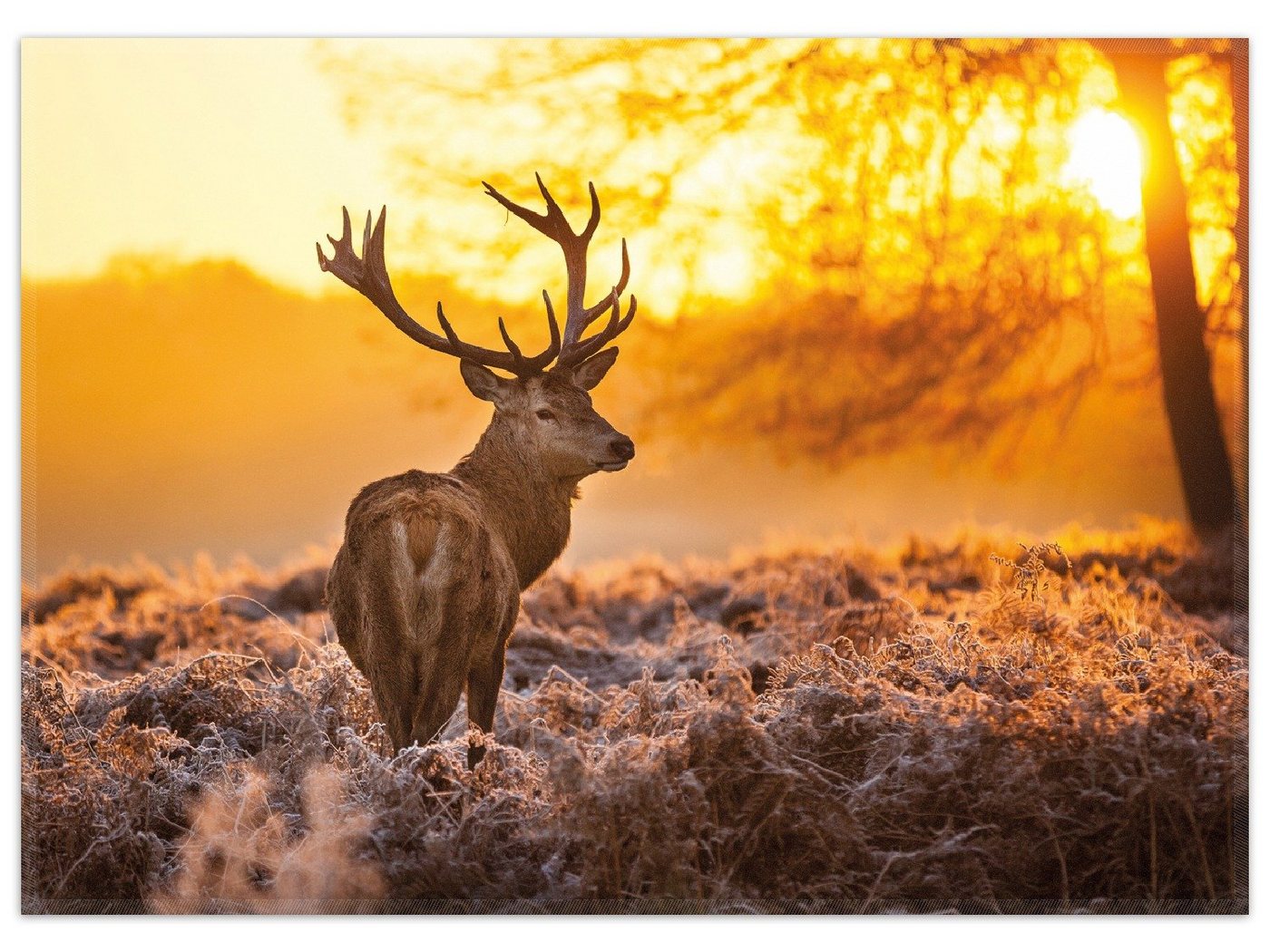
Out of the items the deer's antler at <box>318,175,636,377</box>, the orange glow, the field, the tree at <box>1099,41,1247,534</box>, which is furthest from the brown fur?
the tree at <box>1099,41,1247,534</box>

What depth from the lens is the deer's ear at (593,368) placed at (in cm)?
632

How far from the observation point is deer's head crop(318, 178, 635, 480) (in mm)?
6043

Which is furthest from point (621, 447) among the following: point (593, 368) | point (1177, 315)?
point (1177, 315)

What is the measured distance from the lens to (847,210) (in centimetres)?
833

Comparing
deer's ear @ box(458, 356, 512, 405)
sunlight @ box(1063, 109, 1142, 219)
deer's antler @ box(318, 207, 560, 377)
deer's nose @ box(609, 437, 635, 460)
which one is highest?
sunlight @ box(1063, 109, 1142, 219)

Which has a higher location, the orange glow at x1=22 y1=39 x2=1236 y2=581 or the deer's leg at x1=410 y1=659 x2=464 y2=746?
the orange glow at x1=22 y1=39 x2=1236 y2=581

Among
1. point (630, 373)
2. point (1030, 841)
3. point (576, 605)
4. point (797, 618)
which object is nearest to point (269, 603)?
point (576, 605)

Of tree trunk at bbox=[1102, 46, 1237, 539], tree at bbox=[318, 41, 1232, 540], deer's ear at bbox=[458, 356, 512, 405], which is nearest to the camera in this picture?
deer's ear at bbox=[458, 356, 512, 405]

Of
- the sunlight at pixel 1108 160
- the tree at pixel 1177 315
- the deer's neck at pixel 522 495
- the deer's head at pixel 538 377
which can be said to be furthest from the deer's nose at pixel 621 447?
the sunlight at pixel 1108 160

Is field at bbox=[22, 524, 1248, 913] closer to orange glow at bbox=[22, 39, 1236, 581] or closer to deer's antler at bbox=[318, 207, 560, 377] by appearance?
deer's antler at bbox=[318, 207, 560, 377]

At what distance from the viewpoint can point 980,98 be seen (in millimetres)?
7340

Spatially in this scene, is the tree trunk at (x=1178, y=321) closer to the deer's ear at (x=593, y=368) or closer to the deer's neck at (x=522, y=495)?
the deer's ear at (x=593, y=368)

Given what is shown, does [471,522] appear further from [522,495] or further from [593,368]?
[593,368]

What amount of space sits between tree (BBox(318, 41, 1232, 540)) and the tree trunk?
0.02 m
